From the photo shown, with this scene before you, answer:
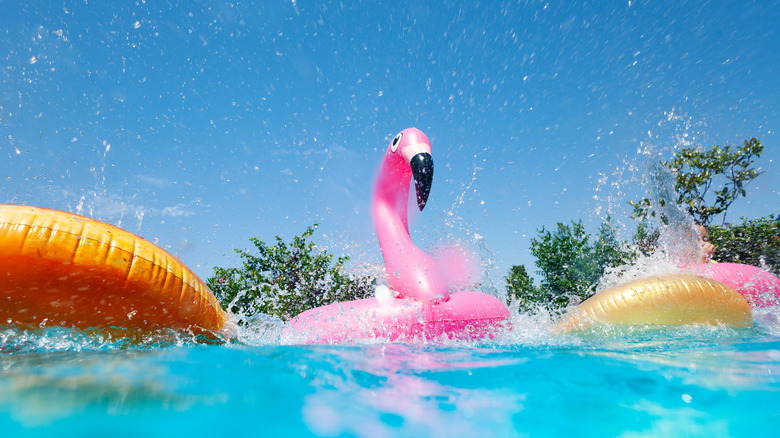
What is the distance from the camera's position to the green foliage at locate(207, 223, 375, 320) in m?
9.29

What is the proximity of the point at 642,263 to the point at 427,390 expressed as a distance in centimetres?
506

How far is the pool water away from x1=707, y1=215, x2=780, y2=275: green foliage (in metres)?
11.4

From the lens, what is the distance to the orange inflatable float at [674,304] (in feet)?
13.0

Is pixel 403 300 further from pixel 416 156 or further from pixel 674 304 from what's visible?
pixel 674 304

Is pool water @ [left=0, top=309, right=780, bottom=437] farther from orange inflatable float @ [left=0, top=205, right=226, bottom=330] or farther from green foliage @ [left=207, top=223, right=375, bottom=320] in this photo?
green foliage @ [left=207, top=223, right=375, bottom=320]

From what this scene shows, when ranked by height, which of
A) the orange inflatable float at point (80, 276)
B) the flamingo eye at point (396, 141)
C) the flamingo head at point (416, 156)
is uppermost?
the flamingo eye at point (396, 141)

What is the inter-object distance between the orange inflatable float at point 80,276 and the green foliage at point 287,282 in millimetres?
6283

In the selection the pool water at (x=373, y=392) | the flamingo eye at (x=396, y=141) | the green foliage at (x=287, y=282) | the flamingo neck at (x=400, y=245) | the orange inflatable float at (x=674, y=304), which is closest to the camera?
the pool water at (x=373, y=392)

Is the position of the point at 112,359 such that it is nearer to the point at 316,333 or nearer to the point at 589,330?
the point at 316,333

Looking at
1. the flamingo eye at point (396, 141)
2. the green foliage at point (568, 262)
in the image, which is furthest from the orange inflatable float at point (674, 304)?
the green foliage at point (568, 262)

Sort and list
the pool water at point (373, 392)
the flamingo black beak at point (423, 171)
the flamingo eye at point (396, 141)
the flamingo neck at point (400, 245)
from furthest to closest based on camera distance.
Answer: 1. the flamingo eye at point (396, 141)
2. the flamingo black beak at point (423, 171)
3. the flamingo neck at point (400, 245)
4. the pool water at point (373, 392)

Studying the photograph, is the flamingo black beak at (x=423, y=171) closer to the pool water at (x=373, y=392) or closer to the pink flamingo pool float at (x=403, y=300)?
the pink flamingo pool float at (x=403, y=300)

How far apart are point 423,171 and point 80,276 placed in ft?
11.5

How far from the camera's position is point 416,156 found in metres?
4.98
